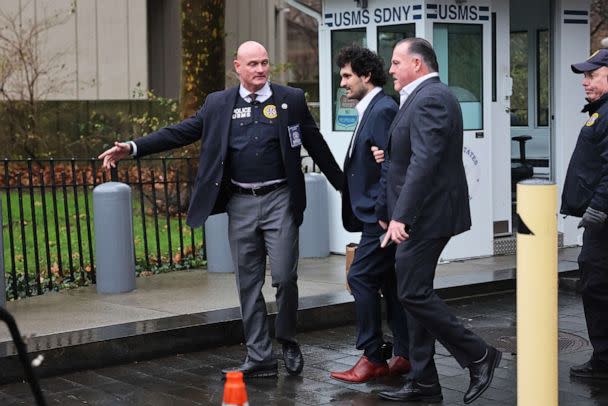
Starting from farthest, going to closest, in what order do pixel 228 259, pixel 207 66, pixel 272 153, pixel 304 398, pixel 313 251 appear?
pixel 207 66, pixel 313 251, pixel 228 259, pixel 272 153, pixel 304 398

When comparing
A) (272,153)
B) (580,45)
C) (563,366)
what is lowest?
(563,366)

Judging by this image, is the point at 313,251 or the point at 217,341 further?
the point at 313,251

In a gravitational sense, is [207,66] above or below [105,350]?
above

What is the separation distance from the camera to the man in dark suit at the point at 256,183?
6.86 metres

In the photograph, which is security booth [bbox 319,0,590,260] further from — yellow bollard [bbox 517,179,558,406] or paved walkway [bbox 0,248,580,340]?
yellow bollard [bbox 517,179,558,406]

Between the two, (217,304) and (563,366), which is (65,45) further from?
(563,366)

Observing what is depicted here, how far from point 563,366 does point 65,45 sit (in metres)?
16.1

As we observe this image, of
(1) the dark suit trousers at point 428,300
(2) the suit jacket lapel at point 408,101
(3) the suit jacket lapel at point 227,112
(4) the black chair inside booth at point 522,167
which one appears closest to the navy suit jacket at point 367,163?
(2) the suit jacket lapel at point 408,101

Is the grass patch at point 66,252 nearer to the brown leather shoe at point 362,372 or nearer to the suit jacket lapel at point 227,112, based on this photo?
the suit jacket lapel at point 227,112

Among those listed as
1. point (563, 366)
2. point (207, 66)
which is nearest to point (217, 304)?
point (563, 366)

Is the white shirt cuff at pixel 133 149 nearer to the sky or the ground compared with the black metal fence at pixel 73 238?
nearer to the sky

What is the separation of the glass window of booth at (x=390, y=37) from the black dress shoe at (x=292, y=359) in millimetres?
4277

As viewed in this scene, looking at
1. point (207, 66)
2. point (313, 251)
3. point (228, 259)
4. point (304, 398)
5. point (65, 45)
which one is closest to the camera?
point (304, 398)

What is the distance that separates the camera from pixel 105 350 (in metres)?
7.24
